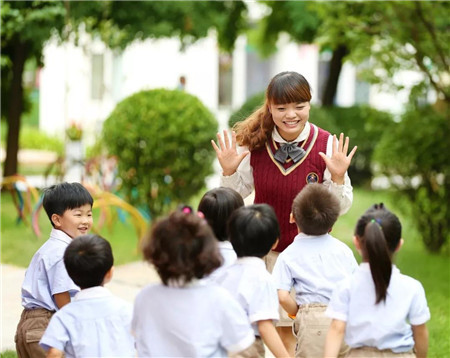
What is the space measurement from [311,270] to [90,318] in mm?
999

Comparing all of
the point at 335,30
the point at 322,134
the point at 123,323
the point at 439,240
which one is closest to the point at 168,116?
the point at 335,30

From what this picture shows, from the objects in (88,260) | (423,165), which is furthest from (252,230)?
(423,165)

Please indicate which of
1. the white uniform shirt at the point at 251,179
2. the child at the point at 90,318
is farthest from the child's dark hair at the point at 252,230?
the white uniform shirt at the point at 251,179

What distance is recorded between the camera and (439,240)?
8.77m

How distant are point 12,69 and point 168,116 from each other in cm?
498

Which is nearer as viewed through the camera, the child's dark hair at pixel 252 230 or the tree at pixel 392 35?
the child's dark hair at pixel 252 230

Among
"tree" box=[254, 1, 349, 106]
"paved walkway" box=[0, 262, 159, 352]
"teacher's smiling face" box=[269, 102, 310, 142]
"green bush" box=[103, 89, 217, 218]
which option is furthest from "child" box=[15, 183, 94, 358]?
"tree" box=[254, 1, 349, 106]

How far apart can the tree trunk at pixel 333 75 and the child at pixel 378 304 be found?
501 inches

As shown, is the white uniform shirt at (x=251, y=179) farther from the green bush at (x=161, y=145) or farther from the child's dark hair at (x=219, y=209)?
the green bush at (x=161, y=145)

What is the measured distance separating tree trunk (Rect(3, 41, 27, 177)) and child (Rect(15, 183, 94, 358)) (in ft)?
30.4

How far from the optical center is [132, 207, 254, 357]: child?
2.95 metres

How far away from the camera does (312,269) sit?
357cm

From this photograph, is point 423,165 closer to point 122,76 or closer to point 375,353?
point 375,353

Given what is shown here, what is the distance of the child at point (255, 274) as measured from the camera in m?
3.26
